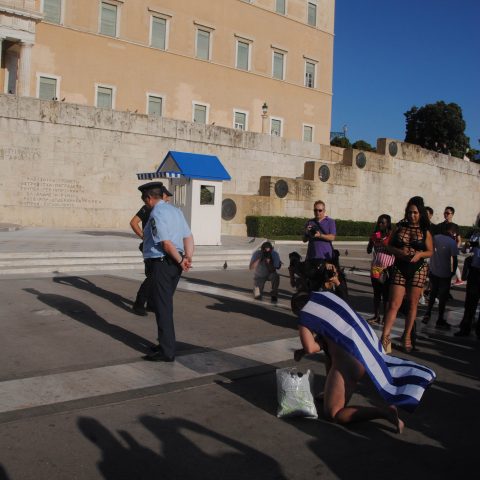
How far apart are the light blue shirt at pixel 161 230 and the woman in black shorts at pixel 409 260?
2708 mm

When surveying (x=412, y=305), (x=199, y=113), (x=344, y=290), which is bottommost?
(x=412, y=305)

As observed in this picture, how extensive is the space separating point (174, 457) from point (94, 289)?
712 centimetres

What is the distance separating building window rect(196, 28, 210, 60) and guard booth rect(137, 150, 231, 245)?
1975 cm

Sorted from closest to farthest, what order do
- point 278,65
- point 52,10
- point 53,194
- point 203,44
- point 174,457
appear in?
point 174,457
point 53,194
point 52,10
point 203,44
point 278,65

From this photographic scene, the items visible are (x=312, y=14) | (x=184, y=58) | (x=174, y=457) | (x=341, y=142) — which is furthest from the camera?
(x=341, y=142)

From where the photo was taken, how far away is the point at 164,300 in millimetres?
5957

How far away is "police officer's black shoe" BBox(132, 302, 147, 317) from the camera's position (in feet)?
28.0

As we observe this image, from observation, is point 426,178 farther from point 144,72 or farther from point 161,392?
point 161,392

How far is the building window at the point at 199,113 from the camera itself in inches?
1419

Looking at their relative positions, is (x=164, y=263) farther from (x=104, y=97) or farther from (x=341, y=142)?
(x=341, y=142)

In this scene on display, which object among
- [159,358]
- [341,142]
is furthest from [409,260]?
[341,142]

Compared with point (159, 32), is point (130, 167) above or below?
below

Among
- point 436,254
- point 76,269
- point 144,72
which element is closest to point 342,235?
point 144,72

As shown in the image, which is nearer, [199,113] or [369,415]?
[369,415]
